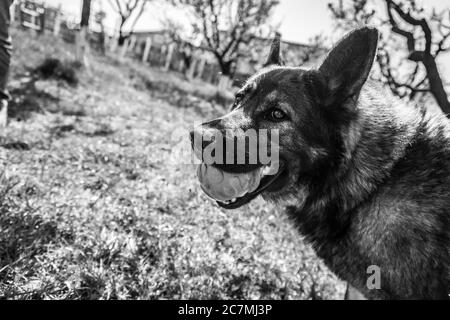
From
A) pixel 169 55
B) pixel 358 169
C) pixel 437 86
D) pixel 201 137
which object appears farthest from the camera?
pixel 169 55

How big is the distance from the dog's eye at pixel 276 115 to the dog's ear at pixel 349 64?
335 millimetres

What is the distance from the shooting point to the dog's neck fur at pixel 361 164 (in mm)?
2393

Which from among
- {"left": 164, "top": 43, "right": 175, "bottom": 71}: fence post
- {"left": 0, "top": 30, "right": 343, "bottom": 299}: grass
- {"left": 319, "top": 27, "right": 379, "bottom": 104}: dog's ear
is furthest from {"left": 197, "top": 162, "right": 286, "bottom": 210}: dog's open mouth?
{"left": 164, "top": 43, "right": 175, "bottom": 71}: fence post

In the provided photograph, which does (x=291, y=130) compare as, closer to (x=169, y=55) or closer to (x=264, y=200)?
(x=264, y=200)

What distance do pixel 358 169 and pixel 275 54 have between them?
62.9 inches

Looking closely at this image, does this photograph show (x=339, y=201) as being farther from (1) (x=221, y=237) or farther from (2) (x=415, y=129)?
(1) (x=221, y=237)

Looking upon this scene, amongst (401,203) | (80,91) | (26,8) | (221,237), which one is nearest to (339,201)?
(401,203)

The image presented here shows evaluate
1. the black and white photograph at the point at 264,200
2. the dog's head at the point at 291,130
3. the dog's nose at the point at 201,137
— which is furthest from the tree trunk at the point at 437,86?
the dog's nose at the point at 201,137

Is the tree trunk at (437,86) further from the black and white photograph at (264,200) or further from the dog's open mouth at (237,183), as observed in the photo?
the dog's open mouth at (237,183)

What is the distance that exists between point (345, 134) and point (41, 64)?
824 centimetres

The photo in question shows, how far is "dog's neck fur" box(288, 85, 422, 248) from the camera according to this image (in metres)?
2.39

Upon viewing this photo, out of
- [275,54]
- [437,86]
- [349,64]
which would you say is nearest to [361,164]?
[349,64]

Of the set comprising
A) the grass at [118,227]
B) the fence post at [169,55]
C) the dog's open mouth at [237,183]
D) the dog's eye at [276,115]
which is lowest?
the fence post at [169,55]

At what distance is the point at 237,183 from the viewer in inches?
105
